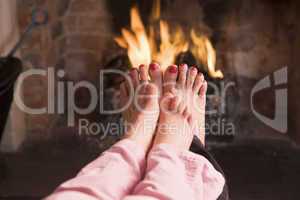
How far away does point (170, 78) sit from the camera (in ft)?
4.12

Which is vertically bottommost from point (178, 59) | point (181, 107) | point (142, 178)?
point (142, 178)

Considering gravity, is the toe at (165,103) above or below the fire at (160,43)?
below

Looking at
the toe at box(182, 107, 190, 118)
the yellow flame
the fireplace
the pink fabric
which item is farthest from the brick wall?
the pink fabric

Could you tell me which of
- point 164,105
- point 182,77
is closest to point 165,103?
point 164,105

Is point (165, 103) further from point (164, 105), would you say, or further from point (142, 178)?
point (142, 178)

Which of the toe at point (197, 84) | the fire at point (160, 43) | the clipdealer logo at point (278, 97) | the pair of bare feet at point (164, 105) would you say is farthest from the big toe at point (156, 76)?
the clipdealer logo at point (278, 97)

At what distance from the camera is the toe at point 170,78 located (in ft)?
A: 4.09

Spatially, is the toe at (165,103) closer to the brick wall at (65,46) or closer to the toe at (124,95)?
the toe at (124,95)

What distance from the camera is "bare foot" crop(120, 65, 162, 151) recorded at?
3.49 feet

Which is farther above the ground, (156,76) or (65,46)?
(65,46)

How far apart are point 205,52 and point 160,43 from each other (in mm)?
153

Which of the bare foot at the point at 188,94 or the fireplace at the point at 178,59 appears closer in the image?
the bare foot at the point at 188,94

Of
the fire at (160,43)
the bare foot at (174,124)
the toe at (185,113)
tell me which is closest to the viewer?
the bare foot at (174,124)

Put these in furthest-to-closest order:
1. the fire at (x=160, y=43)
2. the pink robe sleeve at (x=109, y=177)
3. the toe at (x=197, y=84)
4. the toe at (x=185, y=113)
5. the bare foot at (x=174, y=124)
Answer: the fire at (x=160, y=43), the toe at (x=197, y=84), the toe at (x=185, y=113), the bare foot at (x=174, y=124), the pink robe sleeve at (x=109, y=177)
